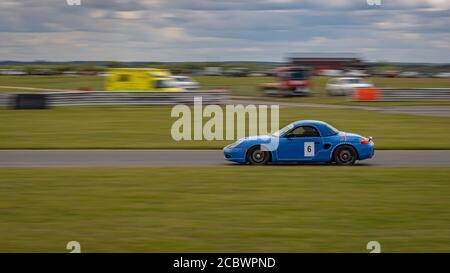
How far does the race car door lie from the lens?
582 inches

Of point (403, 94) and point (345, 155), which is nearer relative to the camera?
point (345, 155)

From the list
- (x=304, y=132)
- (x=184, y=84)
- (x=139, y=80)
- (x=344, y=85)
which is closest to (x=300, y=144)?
(x=304, y=132)

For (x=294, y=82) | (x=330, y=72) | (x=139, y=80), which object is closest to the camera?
(x=139, y=80)

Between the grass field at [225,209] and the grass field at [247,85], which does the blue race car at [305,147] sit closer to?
the grass field at [225,209]

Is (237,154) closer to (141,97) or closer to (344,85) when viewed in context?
(141,97)

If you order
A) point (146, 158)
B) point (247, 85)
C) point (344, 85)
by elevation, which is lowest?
point (146, 158)

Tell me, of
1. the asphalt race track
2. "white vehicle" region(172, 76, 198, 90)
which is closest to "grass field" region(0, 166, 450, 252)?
the asphalt race track

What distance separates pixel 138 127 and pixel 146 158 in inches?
289

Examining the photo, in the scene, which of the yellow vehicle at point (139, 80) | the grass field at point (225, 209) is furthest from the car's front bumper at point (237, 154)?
the yellow vehicle at point (139, 80)

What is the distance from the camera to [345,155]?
1493 cm

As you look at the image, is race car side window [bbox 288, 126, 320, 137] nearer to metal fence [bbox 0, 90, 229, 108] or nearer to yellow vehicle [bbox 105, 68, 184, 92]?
metal fence [bbox 0, 90, 229, 108]
